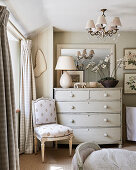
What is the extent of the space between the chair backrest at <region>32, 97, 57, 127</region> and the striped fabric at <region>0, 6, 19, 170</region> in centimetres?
217

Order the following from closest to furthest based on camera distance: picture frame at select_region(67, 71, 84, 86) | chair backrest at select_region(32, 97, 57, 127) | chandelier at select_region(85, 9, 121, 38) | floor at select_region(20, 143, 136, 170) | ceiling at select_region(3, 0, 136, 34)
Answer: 1. ceiling at select_region(3, 0, 136, 34)
2. chandelier at select_region(85, 9, 121, 38)
3. floor at select_region(20, 143, 136, 170)
4. chair backrest at select_region(32, 97, 57, 127)
5. picture frame at select_region(67, 71, 84, 86)

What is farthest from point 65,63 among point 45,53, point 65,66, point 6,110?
point 6,110

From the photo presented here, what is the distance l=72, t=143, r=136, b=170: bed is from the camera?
1.79 m

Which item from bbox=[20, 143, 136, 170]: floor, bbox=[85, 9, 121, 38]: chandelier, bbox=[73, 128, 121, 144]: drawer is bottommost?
bbox=[20, 143, 136, 170]: floor

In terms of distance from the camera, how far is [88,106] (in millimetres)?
4359

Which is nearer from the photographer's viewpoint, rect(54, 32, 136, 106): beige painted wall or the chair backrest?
the chair backrest

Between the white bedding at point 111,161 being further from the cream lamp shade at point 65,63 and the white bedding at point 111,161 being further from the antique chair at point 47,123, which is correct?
the cream lamp shade at point 65,63

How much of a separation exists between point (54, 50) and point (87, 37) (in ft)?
2.40

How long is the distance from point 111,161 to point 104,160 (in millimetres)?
58

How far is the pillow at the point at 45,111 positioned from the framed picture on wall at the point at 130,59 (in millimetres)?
1762

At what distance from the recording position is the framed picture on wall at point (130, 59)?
16.0 feet

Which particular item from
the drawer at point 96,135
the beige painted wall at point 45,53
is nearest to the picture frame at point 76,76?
the beige painted wall at point 45,53

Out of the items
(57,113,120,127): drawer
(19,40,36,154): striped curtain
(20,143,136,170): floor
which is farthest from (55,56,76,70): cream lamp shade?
(20,143,136,170): floor

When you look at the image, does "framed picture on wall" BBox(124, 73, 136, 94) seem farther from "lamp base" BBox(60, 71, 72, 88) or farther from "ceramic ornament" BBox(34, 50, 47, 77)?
"ceramic ornament" BBox(34, 50, 47, 77)
